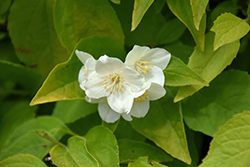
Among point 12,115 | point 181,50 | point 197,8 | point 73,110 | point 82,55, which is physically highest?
point 197,8

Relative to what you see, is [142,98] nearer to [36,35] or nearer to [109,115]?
[109,115]

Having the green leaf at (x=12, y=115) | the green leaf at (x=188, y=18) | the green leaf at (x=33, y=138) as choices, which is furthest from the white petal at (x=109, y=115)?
the green leaf at (x=12, y=115)

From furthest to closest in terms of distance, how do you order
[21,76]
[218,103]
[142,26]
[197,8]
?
[21,76]
[142,26]
[218,103]
[197,8]

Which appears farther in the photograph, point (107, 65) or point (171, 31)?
point (171, 31)

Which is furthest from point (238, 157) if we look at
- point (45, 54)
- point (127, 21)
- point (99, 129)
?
point (45, 54)

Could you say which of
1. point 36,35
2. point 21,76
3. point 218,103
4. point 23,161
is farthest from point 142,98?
point 21,76

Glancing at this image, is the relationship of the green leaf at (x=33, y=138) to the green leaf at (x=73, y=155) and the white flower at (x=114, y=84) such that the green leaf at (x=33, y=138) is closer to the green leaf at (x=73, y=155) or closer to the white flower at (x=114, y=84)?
the green leaf at (x=73, y=155)

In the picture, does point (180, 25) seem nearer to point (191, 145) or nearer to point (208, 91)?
point (208, 91)
